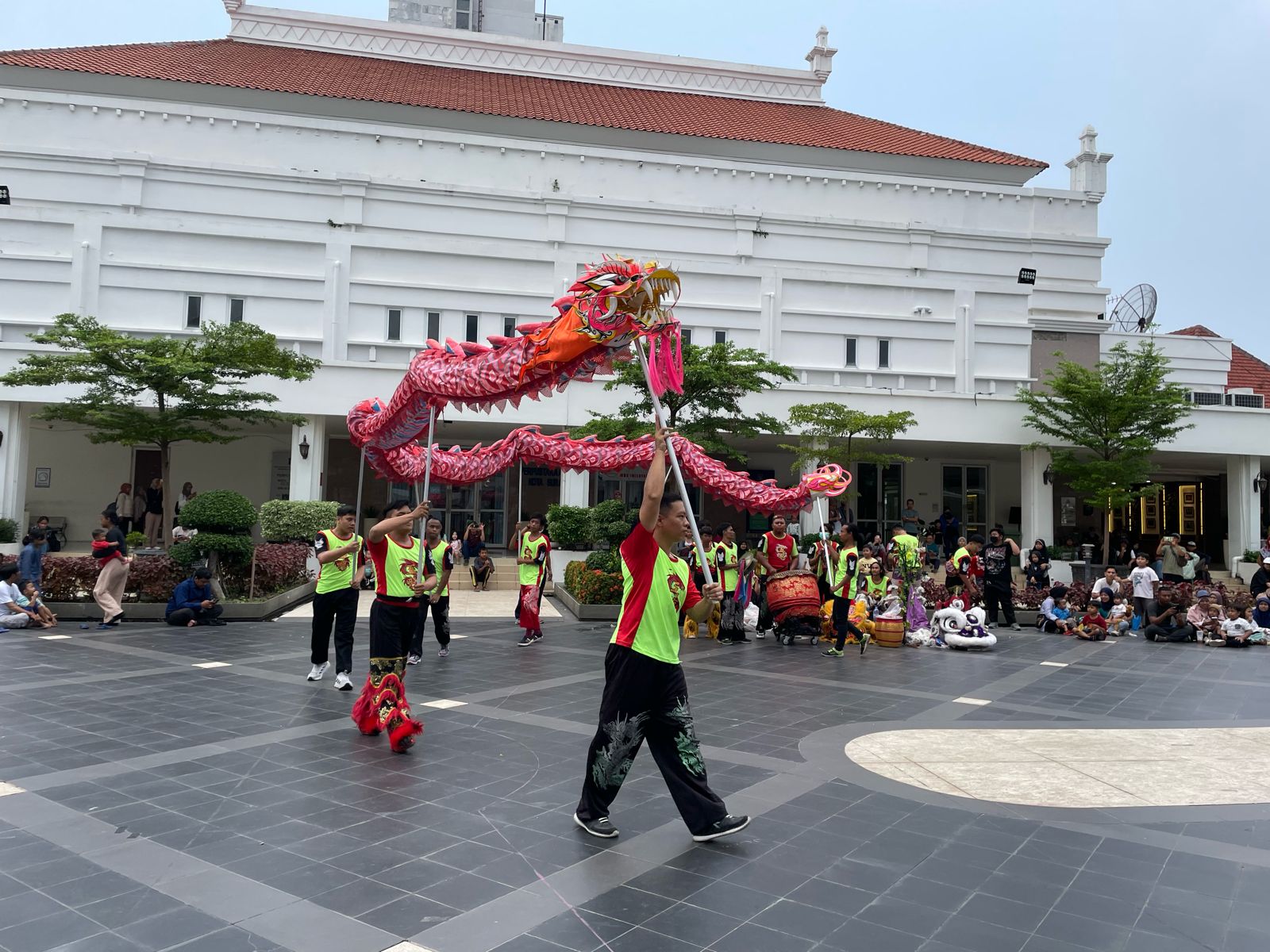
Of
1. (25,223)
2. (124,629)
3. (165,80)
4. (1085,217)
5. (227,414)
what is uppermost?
(165,80)

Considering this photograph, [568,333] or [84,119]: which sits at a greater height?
[84,119]

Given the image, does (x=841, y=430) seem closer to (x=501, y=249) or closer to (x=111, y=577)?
(x=501, y=249)

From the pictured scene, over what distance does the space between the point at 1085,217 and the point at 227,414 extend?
27.8 m

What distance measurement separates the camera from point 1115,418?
22500 mm

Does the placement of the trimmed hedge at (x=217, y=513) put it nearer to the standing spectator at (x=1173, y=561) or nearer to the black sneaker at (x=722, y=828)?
the black sneaker at (x=722, y=828)

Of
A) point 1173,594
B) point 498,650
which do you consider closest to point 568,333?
point 498,650

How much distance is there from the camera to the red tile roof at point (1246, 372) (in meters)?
31.9

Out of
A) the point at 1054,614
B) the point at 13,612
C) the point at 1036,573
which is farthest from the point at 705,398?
the point at 13,612

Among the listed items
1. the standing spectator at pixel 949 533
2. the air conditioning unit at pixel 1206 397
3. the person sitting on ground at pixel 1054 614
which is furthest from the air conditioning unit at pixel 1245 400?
the person sitting on ground at pixel 1054 614

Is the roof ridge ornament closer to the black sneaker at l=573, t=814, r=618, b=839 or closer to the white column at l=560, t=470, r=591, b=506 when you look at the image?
the white column at l=560, t=470, r=591, b=506

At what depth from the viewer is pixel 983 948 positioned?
3.78 metres

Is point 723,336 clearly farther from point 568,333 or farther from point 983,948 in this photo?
point 983,948

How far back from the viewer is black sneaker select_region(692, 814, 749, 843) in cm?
492

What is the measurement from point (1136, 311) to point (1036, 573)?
19.0 meters
